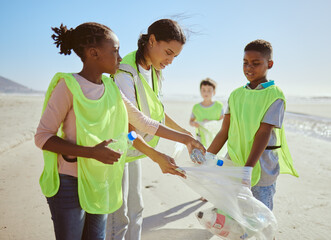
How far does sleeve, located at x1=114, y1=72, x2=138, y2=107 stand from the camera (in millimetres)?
1982

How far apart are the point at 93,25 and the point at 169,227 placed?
2.30 metres

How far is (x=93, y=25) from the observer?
1.56 meters

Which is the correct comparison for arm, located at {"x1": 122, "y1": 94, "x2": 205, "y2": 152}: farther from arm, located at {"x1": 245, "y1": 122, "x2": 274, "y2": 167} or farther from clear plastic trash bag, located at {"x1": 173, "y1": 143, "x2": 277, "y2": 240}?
arm, located at {"x1": 245, "y1": 122, "x2": 274, "y2": 167}

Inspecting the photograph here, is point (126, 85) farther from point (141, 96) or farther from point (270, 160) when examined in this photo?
point (270, 160)

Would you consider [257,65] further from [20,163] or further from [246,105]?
[20,163]

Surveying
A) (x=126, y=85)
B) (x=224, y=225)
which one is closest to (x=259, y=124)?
(x=224, y=225)

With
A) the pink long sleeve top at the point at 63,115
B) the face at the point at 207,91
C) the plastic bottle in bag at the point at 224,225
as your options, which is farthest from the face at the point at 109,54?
the face at the point at 207,91

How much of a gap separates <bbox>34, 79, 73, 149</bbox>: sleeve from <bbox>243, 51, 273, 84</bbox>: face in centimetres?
145

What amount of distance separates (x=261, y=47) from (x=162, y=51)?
0.79 metres

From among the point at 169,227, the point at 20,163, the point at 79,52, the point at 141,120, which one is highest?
the point at 79,52

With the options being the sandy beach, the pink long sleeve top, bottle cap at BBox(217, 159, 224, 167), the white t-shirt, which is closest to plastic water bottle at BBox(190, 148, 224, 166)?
bottle cap at BBox(217, 159, 224, 167)

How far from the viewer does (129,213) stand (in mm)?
2168

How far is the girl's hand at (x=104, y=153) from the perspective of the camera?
1.40 m

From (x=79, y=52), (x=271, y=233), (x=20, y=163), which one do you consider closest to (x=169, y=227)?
(x=271, y=233)
